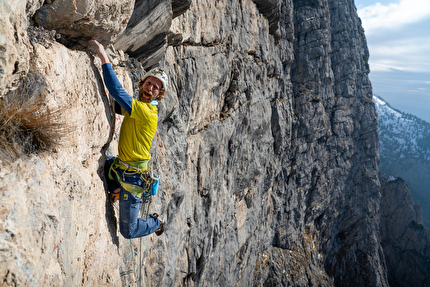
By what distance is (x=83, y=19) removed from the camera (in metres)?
A: 4.23

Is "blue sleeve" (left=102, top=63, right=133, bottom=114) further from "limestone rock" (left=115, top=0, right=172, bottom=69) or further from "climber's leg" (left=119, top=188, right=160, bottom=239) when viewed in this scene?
"limestone rock" (left=115, top=0, right=172, bottom=69)

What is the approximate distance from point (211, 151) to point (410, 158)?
546 feet

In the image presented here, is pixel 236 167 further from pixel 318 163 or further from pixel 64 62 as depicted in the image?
pixel 318 163

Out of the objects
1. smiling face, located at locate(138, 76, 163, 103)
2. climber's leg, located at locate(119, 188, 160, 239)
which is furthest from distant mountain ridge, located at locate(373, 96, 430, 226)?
smiling face, located at locate(138, 76, 163, 103)

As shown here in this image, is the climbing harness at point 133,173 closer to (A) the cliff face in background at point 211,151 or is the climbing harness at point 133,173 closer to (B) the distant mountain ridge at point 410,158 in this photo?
(A) the cliff face in background at point 211,151

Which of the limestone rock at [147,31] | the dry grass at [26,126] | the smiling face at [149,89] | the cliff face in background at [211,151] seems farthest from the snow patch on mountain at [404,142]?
the dry grass at [26,126]

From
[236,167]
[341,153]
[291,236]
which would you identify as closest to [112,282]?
[236,167]

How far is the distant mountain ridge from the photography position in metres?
120

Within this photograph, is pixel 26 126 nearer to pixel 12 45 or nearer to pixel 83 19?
pixel 12 45

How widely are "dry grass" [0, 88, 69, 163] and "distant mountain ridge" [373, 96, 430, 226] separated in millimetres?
144063

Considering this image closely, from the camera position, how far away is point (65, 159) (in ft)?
12.9

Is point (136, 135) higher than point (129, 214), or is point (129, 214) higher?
point (136, 135)

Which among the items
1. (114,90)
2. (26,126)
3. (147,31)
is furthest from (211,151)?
(26,126)

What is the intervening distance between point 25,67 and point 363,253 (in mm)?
50384
